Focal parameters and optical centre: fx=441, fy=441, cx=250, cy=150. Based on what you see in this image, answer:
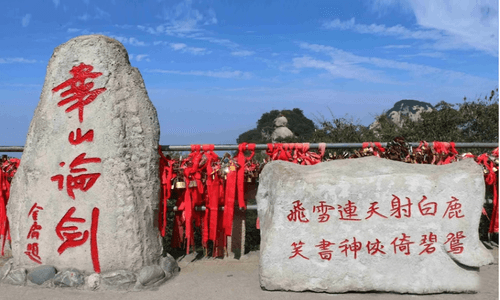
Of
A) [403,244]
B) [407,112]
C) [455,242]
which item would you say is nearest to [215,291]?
[403,244]

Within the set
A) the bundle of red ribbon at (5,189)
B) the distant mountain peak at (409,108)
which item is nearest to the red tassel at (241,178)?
the bundle of red ribbon at (5,189)

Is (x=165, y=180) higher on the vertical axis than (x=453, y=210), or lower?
higher

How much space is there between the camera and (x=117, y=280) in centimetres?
367

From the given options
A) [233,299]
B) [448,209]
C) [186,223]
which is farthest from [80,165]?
[448,209]

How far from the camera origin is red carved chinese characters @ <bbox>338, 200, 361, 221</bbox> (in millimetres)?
3453

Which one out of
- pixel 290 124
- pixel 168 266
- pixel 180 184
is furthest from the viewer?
pixel 290 124

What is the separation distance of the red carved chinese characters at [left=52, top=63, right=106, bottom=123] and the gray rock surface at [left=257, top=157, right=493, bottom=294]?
1845 mm

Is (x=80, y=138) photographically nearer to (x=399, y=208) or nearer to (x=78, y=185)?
(x=78, y=185)

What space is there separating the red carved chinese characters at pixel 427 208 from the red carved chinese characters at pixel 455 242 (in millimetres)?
224

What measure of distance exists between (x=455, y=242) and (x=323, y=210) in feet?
3.48

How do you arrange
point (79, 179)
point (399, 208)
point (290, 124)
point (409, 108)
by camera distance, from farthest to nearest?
point (290, 124) → point (409, 108) → point (79, 179) → point (399, 208)

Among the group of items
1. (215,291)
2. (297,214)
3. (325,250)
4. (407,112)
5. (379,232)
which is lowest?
(215,291)

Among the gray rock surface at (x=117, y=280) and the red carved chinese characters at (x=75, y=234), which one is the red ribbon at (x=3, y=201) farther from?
the gray rock surface at (x=117, y=280)

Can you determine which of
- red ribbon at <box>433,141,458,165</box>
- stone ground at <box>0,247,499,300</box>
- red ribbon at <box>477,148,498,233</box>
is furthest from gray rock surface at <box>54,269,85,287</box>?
red ribbon at <box>477,148,498,233</box>
